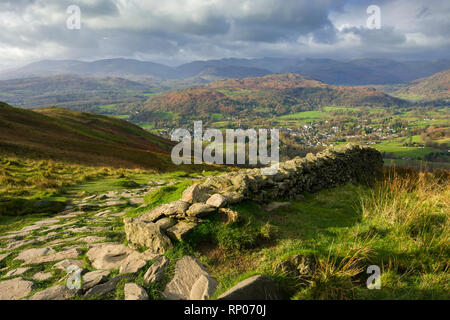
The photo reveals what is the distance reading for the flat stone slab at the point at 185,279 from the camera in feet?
14.4

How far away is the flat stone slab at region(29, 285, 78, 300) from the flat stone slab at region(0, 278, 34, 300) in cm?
37

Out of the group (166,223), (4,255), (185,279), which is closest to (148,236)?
(166,223)

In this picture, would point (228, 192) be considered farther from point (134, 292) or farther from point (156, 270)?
point (134, 292)

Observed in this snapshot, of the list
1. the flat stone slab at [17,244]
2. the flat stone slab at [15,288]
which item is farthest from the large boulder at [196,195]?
the flat stone slab at [17,244]

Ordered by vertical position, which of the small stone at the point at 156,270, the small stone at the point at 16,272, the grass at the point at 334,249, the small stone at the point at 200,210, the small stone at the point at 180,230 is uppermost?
the small stone at the point at 200,210

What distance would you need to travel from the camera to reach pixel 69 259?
5.72 m

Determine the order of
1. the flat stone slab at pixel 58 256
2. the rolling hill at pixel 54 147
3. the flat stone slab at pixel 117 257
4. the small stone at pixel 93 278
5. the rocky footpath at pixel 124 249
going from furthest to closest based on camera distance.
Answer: the rolling hill at pixel 54 147, the flat stone slab at pixel 58 256, the flat stone slab at pixel 117 257, the small stone at pixel 93 278, the rocky footpath at pixel 124 249

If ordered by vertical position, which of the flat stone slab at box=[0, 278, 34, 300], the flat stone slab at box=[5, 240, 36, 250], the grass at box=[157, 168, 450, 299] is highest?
the grass at box=[157, 168, 450, 299]

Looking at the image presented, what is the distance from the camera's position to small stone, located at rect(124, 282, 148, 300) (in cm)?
413

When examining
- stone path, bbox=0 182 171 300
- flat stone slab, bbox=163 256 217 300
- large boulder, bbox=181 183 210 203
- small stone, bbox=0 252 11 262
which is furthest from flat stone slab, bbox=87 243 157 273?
small stone, bbox=0 252 11 262

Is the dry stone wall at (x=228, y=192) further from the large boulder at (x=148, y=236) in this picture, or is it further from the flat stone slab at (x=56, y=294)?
the flat stone slab at (x=56, y=294)

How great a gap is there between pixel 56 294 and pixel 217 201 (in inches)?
158

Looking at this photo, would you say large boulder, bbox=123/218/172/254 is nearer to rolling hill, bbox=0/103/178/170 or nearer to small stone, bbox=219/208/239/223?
small stone, bbox=219/208/239/223
